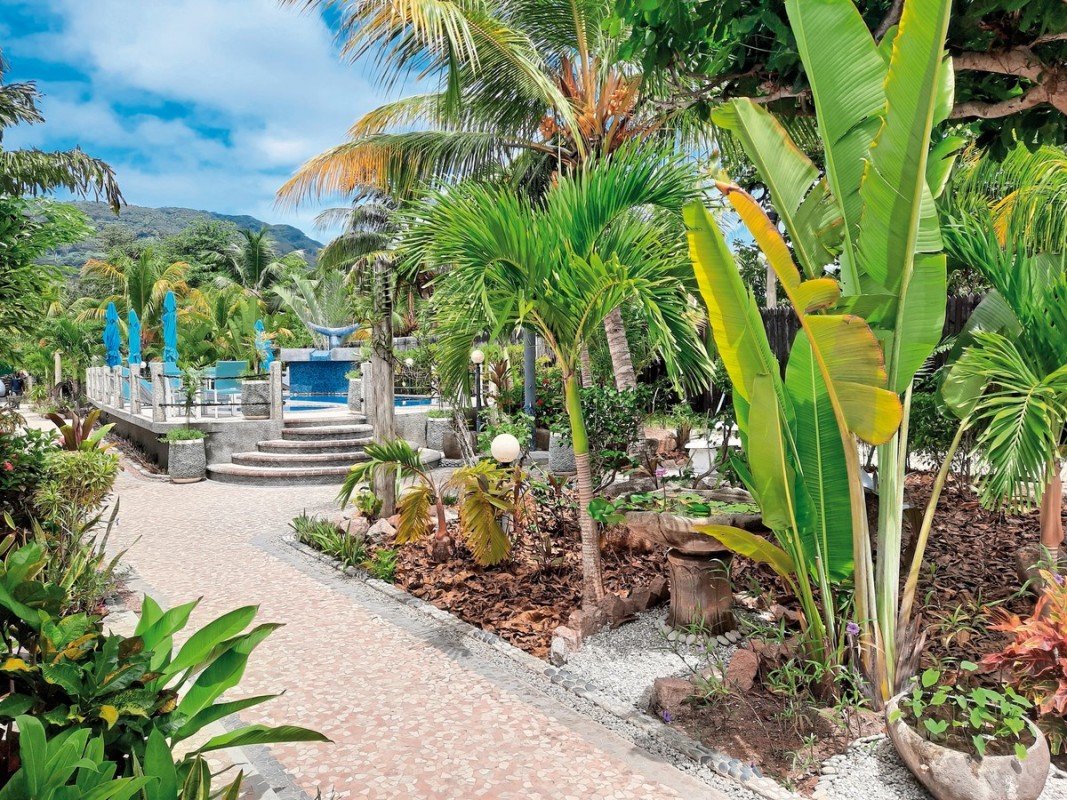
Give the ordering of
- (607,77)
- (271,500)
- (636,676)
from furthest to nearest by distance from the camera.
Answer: (271,500), (607,77), (636,676)

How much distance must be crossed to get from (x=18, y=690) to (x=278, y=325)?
31.5 meters

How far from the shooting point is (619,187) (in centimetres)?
425

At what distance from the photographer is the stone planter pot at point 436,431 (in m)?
14.5

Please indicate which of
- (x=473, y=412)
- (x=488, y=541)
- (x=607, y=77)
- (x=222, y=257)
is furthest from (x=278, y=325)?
(x=488, y=541)

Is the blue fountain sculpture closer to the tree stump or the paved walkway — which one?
the paved walkway

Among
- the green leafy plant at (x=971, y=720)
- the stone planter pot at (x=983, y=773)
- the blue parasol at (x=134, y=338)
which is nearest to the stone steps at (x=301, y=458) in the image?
the blue parasol at (x=134, y=338)

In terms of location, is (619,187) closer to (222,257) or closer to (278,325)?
(278,325)

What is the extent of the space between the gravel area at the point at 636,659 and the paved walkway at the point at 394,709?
0.30 metres

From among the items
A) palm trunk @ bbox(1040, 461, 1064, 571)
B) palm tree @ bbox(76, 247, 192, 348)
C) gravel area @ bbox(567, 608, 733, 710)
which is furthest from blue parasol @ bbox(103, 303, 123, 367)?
palm trunk @ bbox(1040, 461, 1064, 571)

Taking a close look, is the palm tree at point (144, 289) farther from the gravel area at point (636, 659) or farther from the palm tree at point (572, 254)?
the gravel area at point (636, 659)

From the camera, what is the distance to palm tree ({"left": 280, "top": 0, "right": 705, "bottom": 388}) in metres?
7.96

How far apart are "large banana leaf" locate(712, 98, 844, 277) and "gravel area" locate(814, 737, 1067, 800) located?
2.23m

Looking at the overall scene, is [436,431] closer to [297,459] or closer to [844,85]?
[297,459]

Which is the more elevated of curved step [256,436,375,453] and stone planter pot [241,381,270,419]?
stone planter pot [241,381,270,419]
